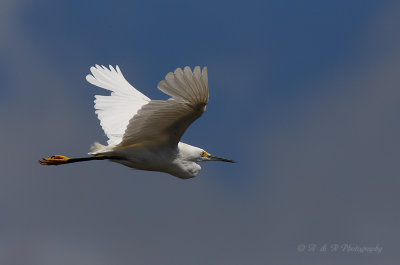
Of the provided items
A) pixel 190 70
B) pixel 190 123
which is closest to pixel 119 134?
pixel 190 123

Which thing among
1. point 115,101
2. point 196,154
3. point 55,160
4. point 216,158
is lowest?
point 55,160

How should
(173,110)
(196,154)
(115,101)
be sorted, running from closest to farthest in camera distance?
(173,110)
(196,154)
(115,101)

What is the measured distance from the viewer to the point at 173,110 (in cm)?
1250

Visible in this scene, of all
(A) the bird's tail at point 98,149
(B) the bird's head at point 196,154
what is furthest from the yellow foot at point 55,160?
(B) the bird's head at point 196,154

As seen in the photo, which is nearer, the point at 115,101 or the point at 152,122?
the point at 152,122

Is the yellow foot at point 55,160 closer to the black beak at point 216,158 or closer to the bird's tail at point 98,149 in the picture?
the bird's tail at point 98,149

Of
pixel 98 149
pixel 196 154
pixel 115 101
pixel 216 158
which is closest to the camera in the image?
pixel 98 149

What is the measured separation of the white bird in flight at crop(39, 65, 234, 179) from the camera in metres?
11.6

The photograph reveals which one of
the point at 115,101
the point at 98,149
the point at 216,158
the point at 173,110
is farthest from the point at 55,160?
the point at 173,110

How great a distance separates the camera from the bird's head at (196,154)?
14.8m

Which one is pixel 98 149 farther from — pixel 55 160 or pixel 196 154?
pixel 196 154

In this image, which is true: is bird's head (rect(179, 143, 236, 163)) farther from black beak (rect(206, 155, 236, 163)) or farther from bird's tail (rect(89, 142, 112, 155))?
bird's tail (rect(89, 142, 112, 155))

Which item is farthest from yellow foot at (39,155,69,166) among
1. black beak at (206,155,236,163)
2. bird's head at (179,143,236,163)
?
black beak at (206,155,236,163)

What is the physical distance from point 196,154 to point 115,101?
296cm
